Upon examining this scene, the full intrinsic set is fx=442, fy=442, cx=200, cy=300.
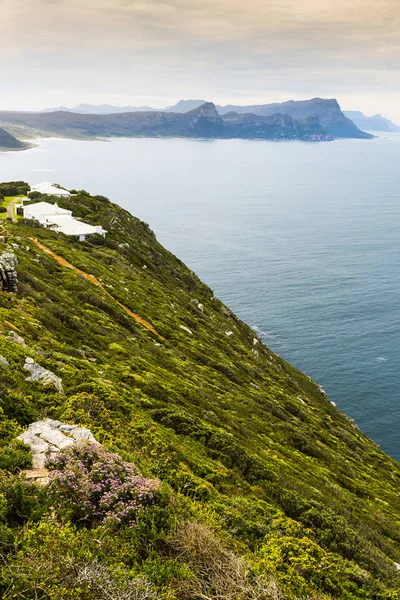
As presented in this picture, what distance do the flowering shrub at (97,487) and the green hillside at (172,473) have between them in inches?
4.3

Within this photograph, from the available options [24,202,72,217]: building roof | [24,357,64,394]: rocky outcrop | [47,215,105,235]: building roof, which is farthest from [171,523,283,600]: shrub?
[24,202,72,217]: building roof

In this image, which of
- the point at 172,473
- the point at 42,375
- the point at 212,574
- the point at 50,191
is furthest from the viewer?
the point at 50,191

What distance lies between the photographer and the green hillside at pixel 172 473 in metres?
9.97

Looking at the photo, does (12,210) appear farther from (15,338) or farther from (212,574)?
(212,574)

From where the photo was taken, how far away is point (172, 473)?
53.1ft

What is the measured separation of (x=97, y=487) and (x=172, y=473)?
199 inches

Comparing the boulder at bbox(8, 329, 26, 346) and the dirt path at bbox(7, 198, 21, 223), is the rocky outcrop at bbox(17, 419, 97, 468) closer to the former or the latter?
the boulder at bbox(8, 329, 26, 346)

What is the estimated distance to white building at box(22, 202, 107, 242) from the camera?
70.3m

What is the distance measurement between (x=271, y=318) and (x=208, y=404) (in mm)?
82200

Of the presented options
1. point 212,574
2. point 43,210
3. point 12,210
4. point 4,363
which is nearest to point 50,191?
point 12,210

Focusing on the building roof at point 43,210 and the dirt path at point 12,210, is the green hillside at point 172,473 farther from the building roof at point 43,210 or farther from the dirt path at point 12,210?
the dirt path at point 12,210

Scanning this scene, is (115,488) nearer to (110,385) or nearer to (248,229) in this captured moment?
(110,385)

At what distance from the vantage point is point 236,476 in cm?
1989

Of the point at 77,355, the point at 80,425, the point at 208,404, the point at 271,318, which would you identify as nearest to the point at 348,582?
the point at 80,425
